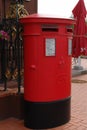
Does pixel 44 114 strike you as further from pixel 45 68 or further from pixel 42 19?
pixel 42 19

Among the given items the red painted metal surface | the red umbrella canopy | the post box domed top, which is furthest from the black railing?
the red umbrella canopy

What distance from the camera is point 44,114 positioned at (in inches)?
203

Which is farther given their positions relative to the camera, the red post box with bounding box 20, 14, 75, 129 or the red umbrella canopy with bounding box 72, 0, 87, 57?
the red umbrella canopy with bounding box 72, 0, 87, 57

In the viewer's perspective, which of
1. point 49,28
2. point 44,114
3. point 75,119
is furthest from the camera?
point 75,119

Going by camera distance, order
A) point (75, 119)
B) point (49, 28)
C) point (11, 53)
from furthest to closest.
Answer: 1. point (11, 53)
2. point (75, 119)
3. point (49, 28)

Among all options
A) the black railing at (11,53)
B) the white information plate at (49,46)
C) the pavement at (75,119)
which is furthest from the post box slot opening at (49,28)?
the pavement at (75,119)

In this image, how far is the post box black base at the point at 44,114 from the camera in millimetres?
5152

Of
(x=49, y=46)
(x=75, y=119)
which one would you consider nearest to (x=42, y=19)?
(x=49, y=46)

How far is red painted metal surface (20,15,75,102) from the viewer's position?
197 inches

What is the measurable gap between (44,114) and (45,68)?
2.50 ft

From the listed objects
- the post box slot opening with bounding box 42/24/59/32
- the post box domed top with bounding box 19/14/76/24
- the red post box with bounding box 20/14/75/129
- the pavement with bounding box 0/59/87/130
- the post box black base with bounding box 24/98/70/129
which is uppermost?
the post box domed top with bounding box 19/14/76/24

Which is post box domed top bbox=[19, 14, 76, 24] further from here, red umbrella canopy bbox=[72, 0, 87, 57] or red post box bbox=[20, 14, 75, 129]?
red umbrella canopy bbox=[72, 0, 87, 57]

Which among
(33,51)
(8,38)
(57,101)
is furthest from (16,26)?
(57,101)

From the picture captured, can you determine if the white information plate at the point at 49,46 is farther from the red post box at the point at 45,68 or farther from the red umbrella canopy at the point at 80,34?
the red umbrella canopy at the point at 80,34
